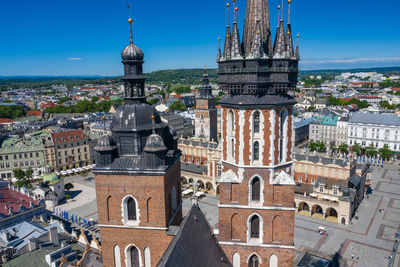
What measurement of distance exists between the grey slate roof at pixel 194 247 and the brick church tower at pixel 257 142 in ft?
3.85

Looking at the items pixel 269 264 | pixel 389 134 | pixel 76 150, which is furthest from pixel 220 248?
pixel 389 134

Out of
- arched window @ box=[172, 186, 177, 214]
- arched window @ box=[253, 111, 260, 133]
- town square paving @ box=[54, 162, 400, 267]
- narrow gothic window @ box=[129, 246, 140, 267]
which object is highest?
arched window @ box=[253, 111, 260, 133]

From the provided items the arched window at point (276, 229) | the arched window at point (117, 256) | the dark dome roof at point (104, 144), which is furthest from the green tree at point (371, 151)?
the dark dome roof at point (104, 144)

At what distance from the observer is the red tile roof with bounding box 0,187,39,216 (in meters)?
47.2

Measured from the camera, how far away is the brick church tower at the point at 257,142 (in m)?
20.7

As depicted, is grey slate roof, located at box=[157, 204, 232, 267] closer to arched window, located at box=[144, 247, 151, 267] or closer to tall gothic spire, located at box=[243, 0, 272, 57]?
arched window, located at box=[144, 247, 151, 267]

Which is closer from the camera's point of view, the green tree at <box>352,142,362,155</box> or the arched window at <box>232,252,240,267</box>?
the arched window at <box>232,252,240,267</box>

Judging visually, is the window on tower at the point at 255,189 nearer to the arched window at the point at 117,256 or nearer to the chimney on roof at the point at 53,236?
the arched window at the point at 117,256

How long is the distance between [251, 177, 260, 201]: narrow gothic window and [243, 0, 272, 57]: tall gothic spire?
924cm

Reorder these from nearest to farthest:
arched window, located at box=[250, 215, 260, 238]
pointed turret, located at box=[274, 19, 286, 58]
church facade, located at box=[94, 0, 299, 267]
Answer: church facade, located at box=[94, 0, 299, 267]
pointed turret, located at box=[274, 19, 286, 58]
arched window, located at box=[250, 215, 260, 238]

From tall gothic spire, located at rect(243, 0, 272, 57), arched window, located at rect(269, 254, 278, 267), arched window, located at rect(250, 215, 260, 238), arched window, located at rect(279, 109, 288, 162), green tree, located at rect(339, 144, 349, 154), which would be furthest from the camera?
green tree, located at rect(339, 144, 349, 154)

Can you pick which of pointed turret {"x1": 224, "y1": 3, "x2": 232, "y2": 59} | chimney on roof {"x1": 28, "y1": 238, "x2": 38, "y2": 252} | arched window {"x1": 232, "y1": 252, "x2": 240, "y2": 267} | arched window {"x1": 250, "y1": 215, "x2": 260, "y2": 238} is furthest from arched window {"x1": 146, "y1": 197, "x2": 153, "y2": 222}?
chimney on roof {"x1": 28, "y1": 238, "x2": 38, "y2": 252}

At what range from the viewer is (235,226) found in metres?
22.6

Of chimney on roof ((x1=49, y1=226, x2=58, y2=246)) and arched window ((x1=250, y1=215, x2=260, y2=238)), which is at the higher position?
arched window ((x1=250, y1=215, x2=260, y2=238))
